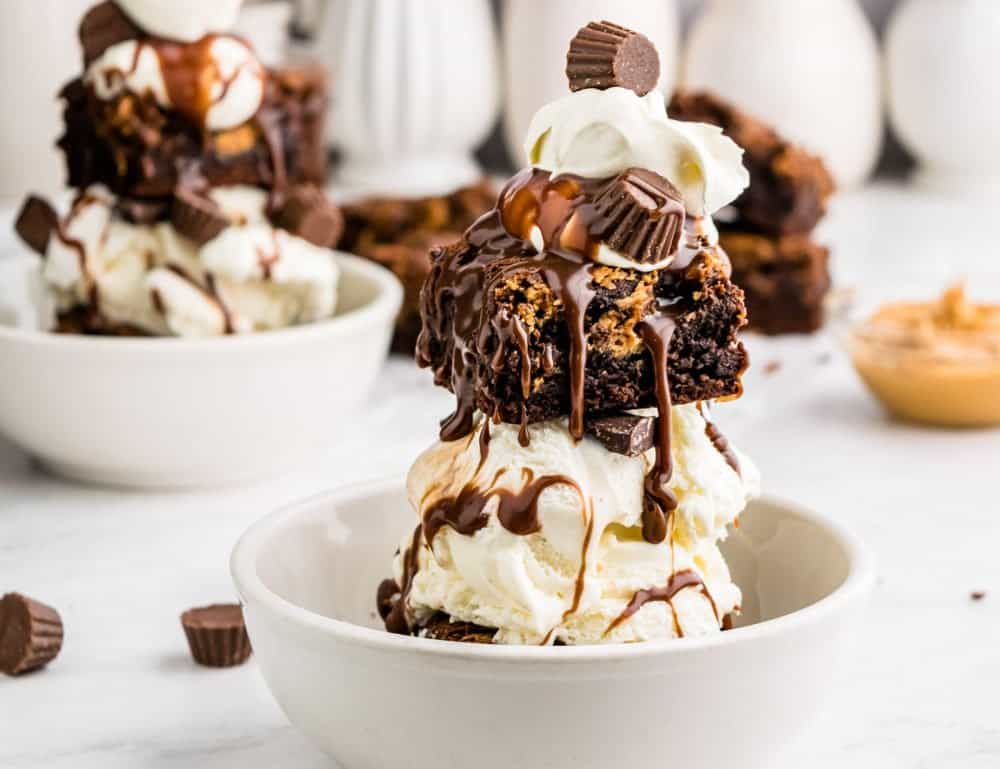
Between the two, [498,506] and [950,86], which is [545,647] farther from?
[950,86]

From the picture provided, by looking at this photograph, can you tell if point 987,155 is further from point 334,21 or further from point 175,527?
point 175,527

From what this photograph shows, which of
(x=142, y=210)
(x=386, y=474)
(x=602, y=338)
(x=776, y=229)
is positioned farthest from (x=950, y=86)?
(x=602, y=338)

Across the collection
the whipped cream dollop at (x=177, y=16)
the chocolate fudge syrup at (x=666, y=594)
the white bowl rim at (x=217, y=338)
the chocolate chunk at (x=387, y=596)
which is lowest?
the chocolate chunk at (x=387, y=596)

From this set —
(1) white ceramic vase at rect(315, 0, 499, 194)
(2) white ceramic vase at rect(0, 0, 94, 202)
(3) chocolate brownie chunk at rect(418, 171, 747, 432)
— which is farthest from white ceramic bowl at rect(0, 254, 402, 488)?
(1) white ceramic vase at rect(315, 0, 499, 194)

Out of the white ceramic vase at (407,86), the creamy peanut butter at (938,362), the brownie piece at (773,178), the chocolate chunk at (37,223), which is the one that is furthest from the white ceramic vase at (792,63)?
the chocolate chunk at (37,223)

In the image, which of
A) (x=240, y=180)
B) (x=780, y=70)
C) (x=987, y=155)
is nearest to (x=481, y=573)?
(x=240, y=180)

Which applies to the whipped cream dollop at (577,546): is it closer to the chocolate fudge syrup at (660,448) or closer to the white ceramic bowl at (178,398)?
the chocolate fudge syrup at (660,448)
